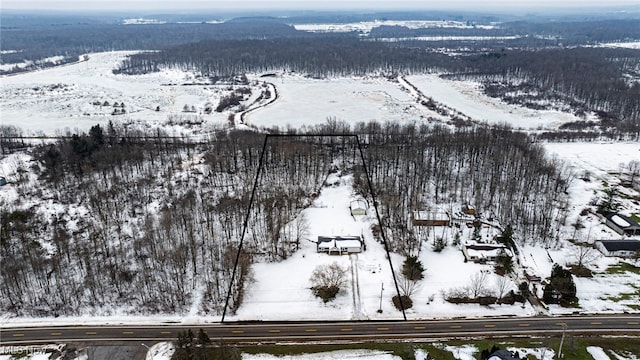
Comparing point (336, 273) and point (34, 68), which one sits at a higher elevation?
point (34, 68)

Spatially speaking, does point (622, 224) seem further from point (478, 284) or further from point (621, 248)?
point (478, 284)

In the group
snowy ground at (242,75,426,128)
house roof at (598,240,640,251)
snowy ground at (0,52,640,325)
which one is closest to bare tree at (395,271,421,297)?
snowy ground at (0,52,640,325)

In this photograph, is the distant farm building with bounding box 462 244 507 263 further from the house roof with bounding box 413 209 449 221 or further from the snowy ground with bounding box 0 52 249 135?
the snowy ground with bounding box 0 52 249 135

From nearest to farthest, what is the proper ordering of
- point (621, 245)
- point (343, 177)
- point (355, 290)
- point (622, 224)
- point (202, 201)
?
point (355, 290)
point (621, 245)
point (622, 224)
point (202, 201)
point (343, 177)

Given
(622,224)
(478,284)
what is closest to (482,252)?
(478,284)

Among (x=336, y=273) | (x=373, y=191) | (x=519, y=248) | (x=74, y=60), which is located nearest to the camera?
(x=336, y=273)

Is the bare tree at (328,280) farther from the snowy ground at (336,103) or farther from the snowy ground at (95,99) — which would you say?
the snowy ground at (95,99)

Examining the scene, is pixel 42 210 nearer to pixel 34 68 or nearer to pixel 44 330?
pixel 44 330

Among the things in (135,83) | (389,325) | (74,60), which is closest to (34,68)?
(74,60)
